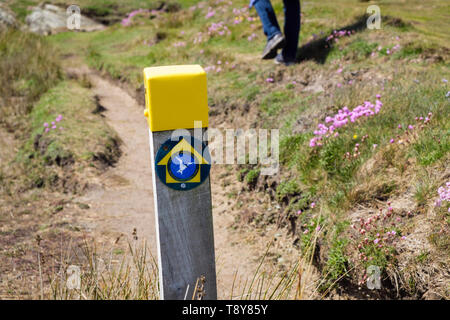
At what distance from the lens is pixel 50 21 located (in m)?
19.9

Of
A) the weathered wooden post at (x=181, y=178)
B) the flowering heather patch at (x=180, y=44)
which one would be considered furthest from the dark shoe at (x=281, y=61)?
the weathered wooden post at (x=181, y=178)

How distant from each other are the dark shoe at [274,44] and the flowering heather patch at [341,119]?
2.41 metres

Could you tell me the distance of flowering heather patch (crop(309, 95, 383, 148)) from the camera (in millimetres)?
4516

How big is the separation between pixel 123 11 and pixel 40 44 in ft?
34.6

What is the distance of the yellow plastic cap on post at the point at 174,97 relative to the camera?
1876 millimetres

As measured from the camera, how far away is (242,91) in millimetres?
6832

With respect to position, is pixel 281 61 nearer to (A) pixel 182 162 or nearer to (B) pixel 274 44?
(B) pixel 274 44

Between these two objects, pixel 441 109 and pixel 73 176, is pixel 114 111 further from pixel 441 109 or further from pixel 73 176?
pixel 441 109

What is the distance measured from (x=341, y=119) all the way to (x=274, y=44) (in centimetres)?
258

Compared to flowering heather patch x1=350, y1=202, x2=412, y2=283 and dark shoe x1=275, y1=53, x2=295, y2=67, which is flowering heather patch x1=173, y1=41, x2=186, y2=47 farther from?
flowering heather patch x1=350, y1=202, x2=412, y2=283

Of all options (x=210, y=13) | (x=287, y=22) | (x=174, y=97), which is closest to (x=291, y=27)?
(x=287, y=22)

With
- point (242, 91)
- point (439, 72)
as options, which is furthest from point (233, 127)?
point (439, 72)

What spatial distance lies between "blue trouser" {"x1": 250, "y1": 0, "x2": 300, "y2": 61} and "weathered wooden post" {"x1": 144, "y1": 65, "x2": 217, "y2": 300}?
5.17 metres
